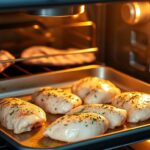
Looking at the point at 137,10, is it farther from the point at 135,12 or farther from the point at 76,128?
the point at 76,128

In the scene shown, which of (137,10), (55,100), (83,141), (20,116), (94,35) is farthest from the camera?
(94,35)

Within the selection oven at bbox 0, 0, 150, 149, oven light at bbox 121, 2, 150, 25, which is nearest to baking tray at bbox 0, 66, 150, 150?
oven at bbox 0, 0, 150, 149

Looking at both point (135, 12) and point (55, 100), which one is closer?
point (55, 100)

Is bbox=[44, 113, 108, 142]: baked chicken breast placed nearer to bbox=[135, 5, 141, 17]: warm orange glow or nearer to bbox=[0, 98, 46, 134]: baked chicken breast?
bbox=[0, 98, 46, 134]: baked chicken breast

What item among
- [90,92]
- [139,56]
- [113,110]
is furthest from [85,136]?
[139,56]

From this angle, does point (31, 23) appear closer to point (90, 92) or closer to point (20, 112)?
point (90, 92)

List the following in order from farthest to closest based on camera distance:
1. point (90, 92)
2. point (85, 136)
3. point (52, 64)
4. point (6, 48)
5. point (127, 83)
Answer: point (6, 48) < point (52, 64) < point (127, 83) < point (90, 92) < point (85, 136)

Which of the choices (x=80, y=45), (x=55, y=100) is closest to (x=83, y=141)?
(x=55, y=100)
